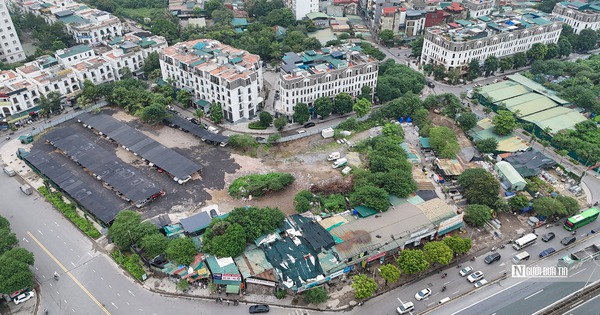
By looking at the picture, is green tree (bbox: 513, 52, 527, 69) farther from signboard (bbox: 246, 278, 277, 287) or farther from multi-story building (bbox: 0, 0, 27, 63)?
multi-story building (bbox: 0, 0, 27, 63)

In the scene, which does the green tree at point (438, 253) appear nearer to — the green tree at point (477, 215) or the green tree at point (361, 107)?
the green tree at point (477, 215)

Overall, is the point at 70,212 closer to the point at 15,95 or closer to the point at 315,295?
the point at 15,95

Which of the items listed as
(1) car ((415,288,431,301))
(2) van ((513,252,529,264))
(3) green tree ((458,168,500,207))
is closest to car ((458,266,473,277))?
(1) car ((415,288,431,301))

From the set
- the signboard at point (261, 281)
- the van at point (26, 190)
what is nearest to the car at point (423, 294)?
the signboard at point (261, 281)

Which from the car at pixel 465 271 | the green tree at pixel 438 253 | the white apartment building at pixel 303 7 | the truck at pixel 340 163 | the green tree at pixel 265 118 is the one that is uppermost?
the white apartment building at pixel 303 7

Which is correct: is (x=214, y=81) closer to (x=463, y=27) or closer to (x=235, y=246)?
(x=235, y=246)

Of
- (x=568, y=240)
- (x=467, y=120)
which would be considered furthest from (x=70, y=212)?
(x=568, y=240)
